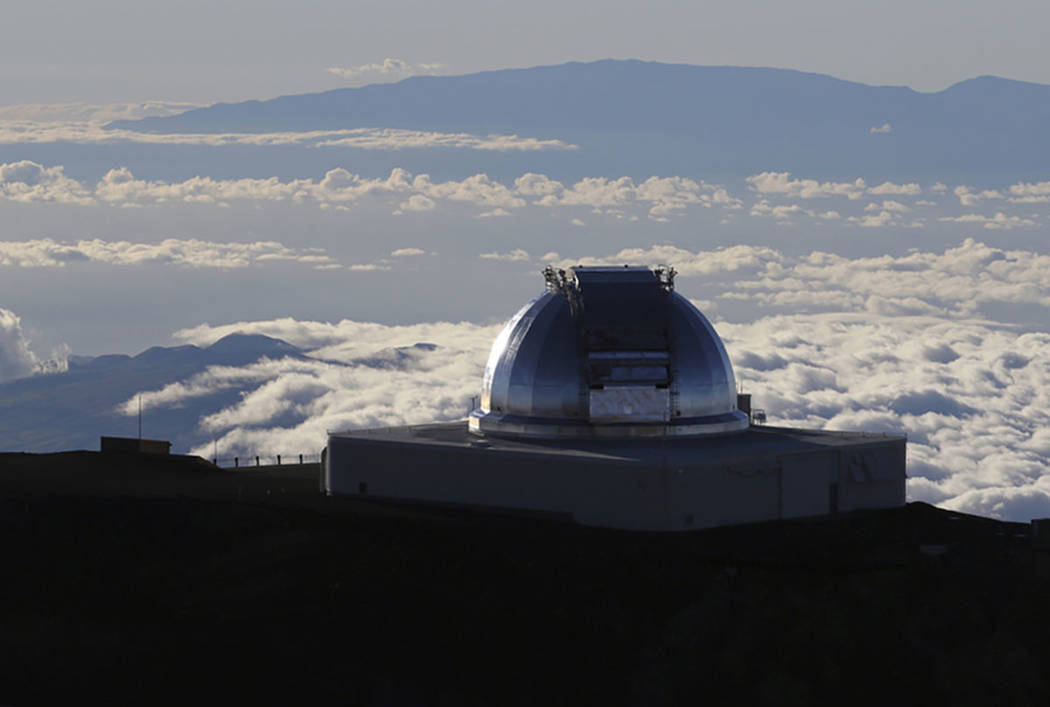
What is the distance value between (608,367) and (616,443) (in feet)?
10.6

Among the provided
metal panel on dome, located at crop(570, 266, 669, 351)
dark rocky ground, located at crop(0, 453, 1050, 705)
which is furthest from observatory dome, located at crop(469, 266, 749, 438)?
dark rocky ground, located at crop(0, 453, 1050, 705)

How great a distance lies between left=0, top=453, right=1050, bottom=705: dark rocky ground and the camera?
45.9 metres

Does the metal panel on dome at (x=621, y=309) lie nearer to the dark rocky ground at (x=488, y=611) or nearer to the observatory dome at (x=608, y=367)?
the observatory dome at (x=608, y=367)

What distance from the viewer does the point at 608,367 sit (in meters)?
61.6

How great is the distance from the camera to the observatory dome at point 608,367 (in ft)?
203

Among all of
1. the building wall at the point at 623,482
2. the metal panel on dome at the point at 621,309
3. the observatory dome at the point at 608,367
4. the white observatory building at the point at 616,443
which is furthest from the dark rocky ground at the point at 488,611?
the metal panel on dome at the point at 621,309

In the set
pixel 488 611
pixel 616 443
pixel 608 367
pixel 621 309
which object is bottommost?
pixel 488 611

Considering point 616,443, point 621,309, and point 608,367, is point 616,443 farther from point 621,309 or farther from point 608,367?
point 621,309

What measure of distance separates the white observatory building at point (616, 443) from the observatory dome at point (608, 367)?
56 mm

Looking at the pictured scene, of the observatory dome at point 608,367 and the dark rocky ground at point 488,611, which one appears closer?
the dark rocky ground at point 488,611

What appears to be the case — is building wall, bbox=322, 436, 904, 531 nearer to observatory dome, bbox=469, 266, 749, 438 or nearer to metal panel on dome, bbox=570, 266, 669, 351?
observatory dome, bbox=469, 266, 749, 438

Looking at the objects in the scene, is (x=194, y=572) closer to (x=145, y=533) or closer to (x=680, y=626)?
(x=145, y=533)

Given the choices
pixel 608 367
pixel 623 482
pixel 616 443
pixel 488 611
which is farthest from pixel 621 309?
pixel 488 611

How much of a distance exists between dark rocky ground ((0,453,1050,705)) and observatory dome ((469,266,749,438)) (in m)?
6.10
